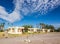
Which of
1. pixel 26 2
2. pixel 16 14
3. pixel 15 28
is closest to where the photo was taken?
pixel 26 2

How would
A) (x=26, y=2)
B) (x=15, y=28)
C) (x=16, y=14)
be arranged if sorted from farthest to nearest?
1. (x=15, y=28)
2. (x=16, y=14)
3. (x=26, y=2)

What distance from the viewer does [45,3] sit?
784 centimetres

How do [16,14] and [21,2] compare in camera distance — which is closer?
[21,2]

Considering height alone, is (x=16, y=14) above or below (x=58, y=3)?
below

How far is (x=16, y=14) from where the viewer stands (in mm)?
8344

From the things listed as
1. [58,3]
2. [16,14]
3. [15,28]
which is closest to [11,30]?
[15,28]

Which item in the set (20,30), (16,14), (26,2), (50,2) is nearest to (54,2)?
(50,2)

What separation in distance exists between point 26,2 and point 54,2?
1.40m

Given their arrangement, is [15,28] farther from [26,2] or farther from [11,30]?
[26,2]

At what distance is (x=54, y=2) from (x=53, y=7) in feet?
1.18

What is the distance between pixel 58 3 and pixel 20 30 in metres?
7.90

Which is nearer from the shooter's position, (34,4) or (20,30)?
(34,4)

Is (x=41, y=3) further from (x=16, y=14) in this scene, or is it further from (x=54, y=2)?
(x=16, y=14)

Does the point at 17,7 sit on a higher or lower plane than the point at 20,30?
higher
